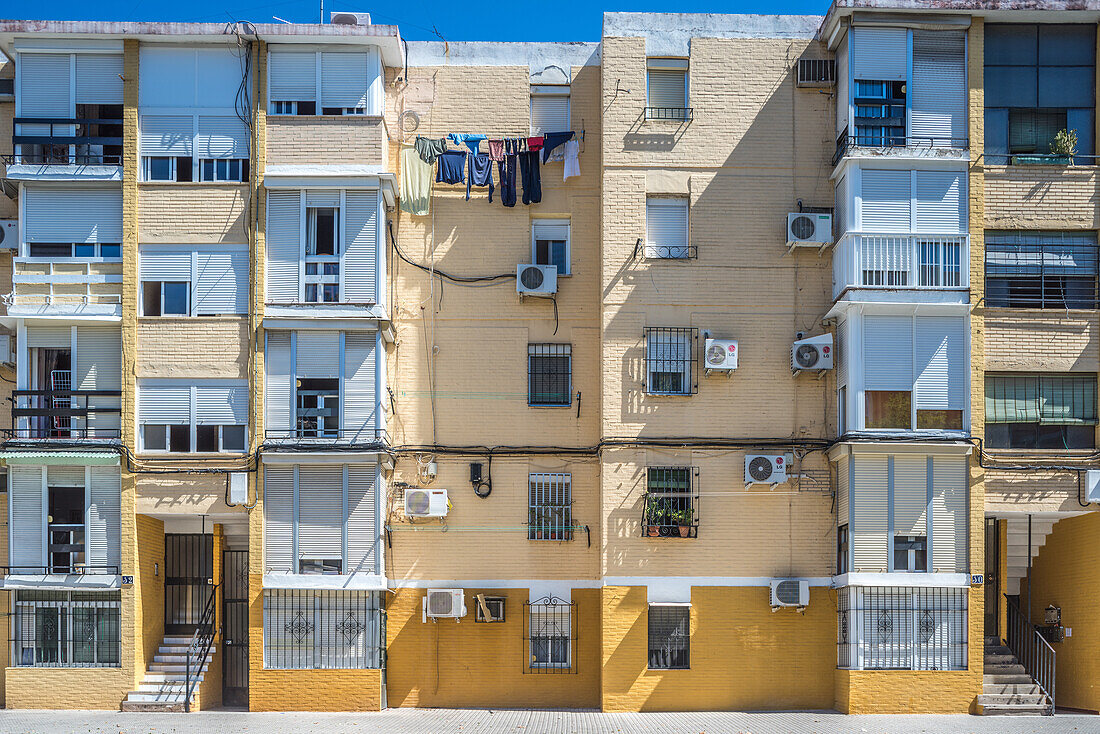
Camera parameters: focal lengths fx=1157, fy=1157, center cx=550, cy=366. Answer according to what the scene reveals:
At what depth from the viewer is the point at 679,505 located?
2103cm

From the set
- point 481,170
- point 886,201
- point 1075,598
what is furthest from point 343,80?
point 1075,598

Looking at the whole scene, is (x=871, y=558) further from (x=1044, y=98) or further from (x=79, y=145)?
→ (x=79, y=145)

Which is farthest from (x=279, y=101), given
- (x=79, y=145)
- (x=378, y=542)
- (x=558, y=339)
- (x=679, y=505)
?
(x=679, y=505)

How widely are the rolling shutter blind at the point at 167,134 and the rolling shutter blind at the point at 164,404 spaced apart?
4.30m

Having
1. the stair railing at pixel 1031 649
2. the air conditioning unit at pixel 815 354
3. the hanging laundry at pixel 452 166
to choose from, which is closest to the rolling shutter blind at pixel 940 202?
the air conditioning unit at pixel 815 354

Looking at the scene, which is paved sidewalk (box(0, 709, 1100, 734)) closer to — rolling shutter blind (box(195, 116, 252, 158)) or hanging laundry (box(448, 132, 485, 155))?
rolling shutter blind (box(195, 116, 252, 158))

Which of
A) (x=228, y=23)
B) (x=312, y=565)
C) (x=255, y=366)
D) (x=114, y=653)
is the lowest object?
(x=114, y=653)

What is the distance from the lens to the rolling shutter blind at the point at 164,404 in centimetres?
2081

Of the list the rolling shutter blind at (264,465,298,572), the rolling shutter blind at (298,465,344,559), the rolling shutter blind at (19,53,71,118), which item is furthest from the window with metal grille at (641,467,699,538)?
the rolling shutter blind at (19,53,71,118)

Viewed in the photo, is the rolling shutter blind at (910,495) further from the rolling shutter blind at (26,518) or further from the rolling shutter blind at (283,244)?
the rolling shutter blind at (26,518)

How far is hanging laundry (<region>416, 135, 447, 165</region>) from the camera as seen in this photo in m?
Result: 21.7

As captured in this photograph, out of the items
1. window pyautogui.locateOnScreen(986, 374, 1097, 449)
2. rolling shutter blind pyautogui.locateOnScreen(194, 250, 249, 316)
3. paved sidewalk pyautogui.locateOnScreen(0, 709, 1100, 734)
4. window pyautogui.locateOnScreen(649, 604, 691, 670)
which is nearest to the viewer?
paved sidewalk pyautogui.locateOnScreen(0, 709, 1100, 734)

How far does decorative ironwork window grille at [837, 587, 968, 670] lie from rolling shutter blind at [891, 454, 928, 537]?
1.11 m

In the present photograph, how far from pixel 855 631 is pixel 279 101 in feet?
46.1
